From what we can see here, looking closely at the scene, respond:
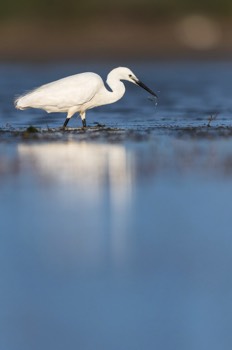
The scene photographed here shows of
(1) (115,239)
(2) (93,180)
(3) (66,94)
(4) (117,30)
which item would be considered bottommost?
(1) (115,239)

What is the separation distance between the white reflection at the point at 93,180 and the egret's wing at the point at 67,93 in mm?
1203

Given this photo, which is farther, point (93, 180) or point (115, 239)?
point (93, 180)

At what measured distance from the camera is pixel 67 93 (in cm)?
1387

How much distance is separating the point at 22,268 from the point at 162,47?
95.6ft

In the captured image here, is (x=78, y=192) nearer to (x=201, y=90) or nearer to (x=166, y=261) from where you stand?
(x=166, y=261)

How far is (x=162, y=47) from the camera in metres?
35.9

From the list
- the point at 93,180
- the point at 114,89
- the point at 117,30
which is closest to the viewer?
the point at 93,180

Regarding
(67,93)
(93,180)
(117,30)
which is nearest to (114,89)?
(67,93)

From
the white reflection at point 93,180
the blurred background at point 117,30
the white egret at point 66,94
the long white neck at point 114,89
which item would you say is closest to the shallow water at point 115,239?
the white reflection at point 93,180

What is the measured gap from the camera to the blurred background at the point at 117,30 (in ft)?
117

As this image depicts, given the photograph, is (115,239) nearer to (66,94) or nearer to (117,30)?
(66,94)

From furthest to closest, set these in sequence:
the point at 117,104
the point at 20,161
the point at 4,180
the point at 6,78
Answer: the point at 6,78, the point at 117,104, the point at 20,161, the point at 4,180

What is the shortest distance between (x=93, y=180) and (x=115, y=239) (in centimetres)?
230

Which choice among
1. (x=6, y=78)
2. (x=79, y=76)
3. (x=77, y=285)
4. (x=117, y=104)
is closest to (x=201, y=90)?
(x=117, y=104)
